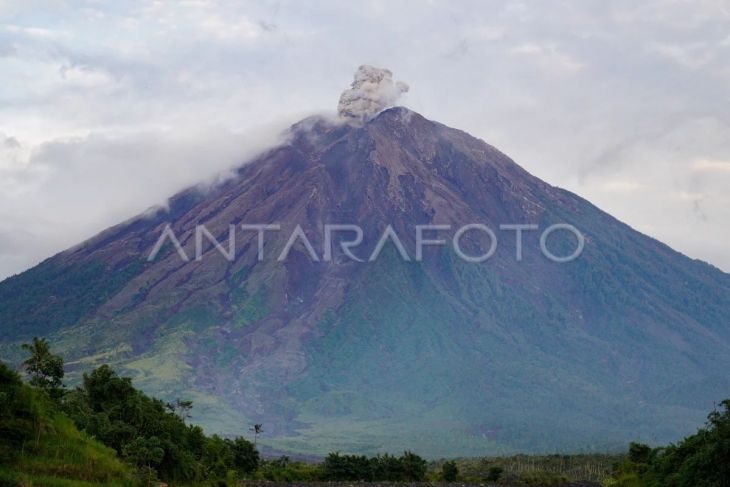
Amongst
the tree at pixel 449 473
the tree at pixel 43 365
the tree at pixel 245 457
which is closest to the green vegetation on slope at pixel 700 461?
the tree at pixel 43 365

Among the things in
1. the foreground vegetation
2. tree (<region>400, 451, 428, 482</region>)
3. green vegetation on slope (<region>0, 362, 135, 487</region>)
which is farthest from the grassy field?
green vegetation on slope (<region>0, 362, 135, 487</region>)

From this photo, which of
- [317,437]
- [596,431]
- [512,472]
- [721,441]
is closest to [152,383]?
[317,437]

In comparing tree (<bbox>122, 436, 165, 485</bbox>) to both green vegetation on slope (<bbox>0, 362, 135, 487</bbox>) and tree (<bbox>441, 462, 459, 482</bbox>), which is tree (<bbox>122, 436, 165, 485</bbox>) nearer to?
green vegetation on slope (<bbox>0, 362, 135, 487</bbox>)

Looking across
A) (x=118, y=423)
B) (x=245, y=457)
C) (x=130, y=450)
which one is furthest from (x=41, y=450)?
(x=245, y=457)

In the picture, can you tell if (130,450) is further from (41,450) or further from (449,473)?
(449,473)

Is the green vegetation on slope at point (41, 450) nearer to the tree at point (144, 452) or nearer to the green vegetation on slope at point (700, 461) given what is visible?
the tree at point (144, 452)

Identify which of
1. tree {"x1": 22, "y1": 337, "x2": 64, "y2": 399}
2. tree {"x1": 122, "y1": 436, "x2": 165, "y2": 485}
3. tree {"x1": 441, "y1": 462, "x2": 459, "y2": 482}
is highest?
tree {"x1": 22, "y1": 337, "x2": 64, "y2": 399}

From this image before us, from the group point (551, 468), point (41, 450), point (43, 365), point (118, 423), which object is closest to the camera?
point (41, 450)

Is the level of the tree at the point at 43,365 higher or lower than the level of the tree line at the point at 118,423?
higher

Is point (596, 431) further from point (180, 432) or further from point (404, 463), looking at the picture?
point (180, 432)
